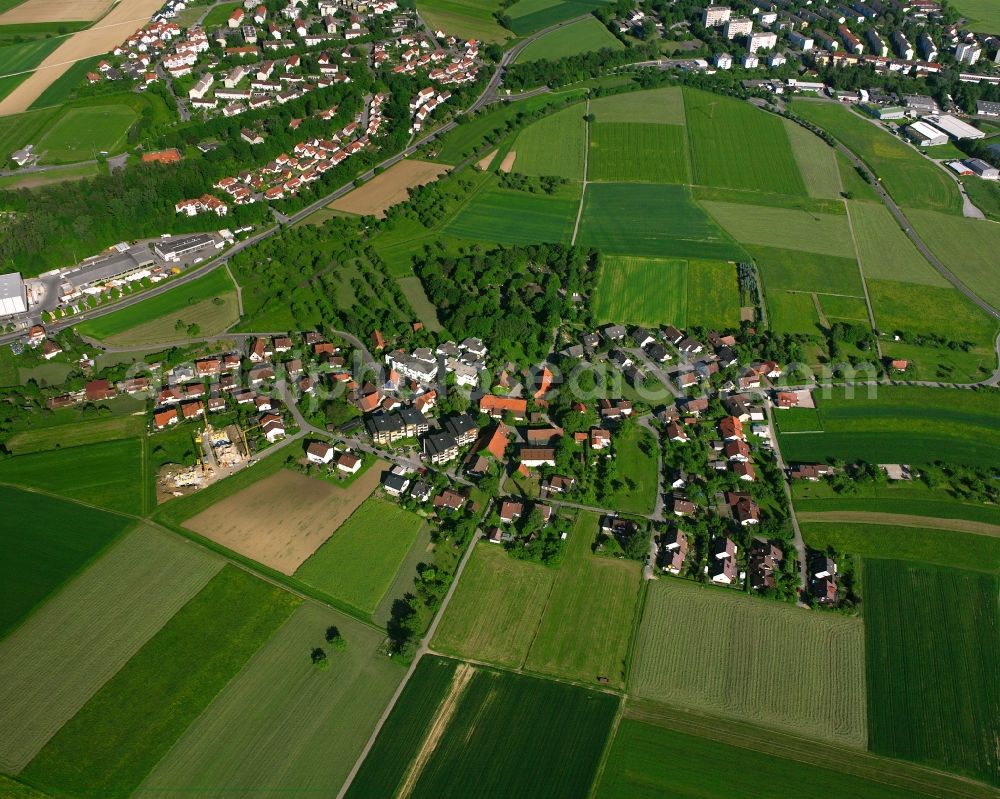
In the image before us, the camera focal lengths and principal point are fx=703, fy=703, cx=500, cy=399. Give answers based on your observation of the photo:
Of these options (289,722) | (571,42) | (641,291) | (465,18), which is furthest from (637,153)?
(289,722)

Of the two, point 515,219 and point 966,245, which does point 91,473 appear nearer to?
point 515,219

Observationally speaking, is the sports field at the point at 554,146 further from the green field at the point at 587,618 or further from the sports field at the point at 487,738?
the sports field at the point at 487,738

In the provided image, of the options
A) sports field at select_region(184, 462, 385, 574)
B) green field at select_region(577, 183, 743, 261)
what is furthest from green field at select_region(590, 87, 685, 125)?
sports field at select_region(184, 462, 385, 574)

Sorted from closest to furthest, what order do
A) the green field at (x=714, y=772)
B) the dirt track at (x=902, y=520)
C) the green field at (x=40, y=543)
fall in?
1. the green field at (x=714, y=772)
2. the green field at (x=40, y=543)
3. the dirt track at (x=902, y=520)

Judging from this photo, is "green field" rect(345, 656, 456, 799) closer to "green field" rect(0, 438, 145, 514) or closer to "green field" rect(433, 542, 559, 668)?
"green field" rect(433, 542, 559, 668)

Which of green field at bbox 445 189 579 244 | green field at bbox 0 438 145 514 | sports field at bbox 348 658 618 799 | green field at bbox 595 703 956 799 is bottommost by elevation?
green field at bbox 595 703 956 799

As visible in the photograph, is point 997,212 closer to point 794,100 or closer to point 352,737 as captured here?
point 794,100

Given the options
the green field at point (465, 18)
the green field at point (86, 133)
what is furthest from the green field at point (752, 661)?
the green field at point (465, 18)

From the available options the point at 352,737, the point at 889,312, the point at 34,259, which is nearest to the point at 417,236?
the point at 34,259
